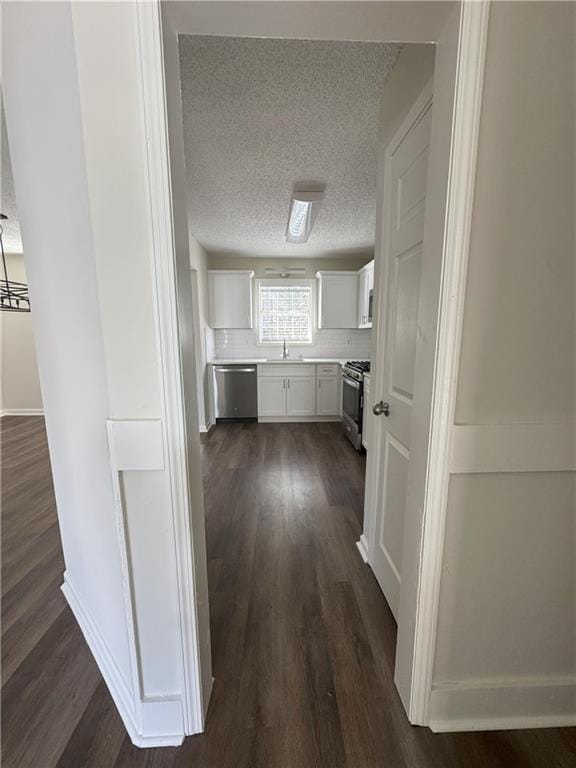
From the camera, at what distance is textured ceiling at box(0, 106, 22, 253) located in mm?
1394

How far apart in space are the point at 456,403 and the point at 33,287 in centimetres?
154

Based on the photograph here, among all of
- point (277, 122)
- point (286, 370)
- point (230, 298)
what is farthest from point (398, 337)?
point (230, 298)

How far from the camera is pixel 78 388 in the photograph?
1.06 meters

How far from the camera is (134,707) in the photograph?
3.44ft

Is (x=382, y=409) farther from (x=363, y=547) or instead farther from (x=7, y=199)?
(x=7, y=199)

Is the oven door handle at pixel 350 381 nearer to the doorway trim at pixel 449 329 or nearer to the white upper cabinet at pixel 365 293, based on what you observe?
the white upper cabinet at pixel 365 293

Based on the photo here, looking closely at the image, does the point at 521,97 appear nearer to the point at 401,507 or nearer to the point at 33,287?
the point at 401,507

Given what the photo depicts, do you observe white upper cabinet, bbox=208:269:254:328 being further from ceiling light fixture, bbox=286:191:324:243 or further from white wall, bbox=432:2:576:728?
white wall, bbox=432:2:576:728

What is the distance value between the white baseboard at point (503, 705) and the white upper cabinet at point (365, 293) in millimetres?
3585

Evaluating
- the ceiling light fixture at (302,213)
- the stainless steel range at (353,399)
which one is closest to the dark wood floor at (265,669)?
the stainless steel range at (353,399)

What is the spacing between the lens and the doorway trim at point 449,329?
2.48 feet

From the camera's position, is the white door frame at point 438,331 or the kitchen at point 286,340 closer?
the white door frame at point 438,331

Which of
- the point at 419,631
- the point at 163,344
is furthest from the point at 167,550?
the point at 419,631

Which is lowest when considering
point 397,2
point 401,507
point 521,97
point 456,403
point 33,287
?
point 401,507
